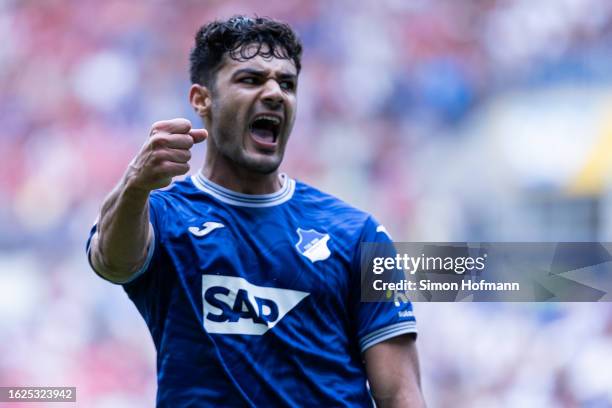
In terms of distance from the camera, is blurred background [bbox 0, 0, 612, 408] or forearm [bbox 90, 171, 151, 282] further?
blurred background [bbox 0, 0, 612, 408]

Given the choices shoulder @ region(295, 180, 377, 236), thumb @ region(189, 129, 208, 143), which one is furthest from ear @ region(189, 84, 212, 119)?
thumb @ region(189, 129, 208, 143)

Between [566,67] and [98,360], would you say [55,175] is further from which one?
[566,67]

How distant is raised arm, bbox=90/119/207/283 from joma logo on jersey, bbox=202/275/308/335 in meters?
0.20

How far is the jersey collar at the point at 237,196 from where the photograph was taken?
2.44 meters

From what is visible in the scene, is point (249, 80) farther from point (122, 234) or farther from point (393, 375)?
point (393, 375)

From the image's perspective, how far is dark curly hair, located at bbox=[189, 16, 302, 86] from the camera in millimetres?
2525

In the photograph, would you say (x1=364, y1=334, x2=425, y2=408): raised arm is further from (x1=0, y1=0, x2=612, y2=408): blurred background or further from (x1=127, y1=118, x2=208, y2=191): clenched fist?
(x1=0, y1=0, x2=612, y2=408): blurred background

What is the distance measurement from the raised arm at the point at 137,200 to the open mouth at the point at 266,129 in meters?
0.45

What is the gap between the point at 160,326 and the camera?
2.29 metres

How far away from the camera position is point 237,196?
8.02ft

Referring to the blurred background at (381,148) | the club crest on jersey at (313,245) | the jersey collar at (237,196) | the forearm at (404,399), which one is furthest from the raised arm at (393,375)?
the blurred background at (381,148)

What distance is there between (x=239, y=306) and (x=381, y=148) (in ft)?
12.2

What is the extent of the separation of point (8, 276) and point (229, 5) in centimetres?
233

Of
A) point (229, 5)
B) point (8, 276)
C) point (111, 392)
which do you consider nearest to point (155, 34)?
point (229, 5)
